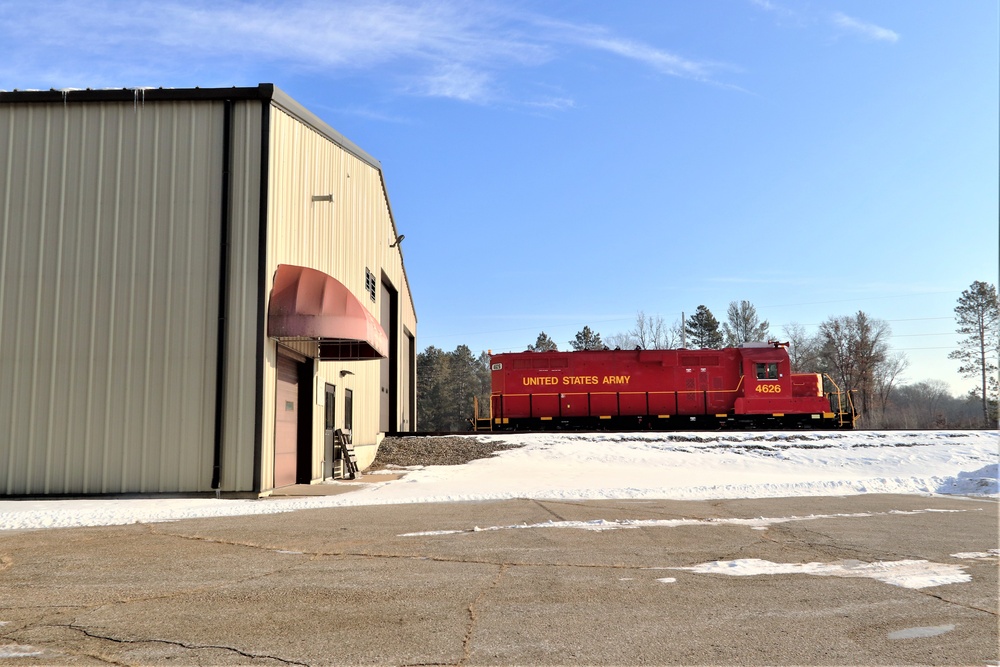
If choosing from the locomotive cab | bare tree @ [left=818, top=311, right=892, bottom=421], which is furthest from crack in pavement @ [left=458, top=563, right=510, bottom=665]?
bare tree @ [left=818, top=311, right=892, bottom=421]

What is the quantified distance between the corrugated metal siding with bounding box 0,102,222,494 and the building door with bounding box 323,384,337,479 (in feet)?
13.2

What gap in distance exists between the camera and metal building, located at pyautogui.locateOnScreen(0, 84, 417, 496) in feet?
40.8

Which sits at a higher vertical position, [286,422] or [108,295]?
[108,295]

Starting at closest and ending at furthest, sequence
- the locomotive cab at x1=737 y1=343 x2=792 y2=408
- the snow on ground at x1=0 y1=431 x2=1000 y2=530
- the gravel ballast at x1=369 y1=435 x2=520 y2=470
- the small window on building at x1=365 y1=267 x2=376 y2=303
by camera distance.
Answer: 1. the snow on ground at x1=0 y1=431 x2=1000 y2=530
2. the small window on building at x1=365 y1=267 x2=376 y2=303
3. the gravel ballast at x1=369 y1=435 x2=520 y2=470
4. the locomotive cab at x1=737 y1=343 x2=792 y2=408

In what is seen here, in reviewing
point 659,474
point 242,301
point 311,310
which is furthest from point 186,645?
point 659,474

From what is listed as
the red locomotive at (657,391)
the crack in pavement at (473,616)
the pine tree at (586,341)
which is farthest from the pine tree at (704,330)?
the crack in pavement at (473,616)

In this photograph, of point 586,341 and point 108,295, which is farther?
point 586,341

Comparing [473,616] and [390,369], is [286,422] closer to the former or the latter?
[473,616]

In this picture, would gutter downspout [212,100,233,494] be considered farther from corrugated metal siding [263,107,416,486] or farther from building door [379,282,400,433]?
building door [379,282,400,433]

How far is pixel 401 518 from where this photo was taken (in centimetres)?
1013

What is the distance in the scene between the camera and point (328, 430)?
54.1 ft

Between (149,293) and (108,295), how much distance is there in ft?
2.31

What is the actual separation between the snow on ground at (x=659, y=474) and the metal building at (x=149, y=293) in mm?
949

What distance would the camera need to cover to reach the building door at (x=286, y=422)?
13.5m
